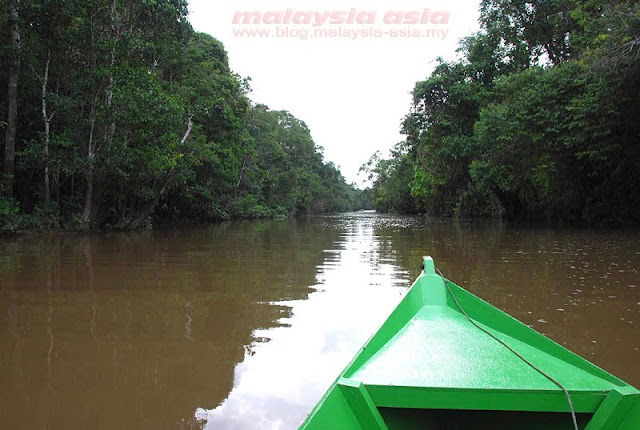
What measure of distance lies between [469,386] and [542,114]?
14.0m

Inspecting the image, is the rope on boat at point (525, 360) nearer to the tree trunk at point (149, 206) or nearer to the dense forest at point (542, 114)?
the dense forest at point (542, 114)

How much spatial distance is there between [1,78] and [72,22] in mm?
2692

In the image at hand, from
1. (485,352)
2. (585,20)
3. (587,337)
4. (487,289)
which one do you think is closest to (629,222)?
(585,20)

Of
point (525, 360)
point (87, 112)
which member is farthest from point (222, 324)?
point (87, 112)

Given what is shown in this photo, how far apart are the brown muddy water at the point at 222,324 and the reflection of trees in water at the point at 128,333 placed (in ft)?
0.04

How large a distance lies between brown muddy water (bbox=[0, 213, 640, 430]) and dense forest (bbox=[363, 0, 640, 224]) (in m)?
6.64

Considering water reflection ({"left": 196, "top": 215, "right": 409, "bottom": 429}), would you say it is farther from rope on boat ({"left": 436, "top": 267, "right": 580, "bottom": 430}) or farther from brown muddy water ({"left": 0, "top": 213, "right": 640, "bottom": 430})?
rope on boat ({"left": 436, "top": 267, "right": 580, "bottom": 430})

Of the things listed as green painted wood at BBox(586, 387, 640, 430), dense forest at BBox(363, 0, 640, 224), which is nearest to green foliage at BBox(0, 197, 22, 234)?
green painted wood at BBox(586, 387, 640, 430)

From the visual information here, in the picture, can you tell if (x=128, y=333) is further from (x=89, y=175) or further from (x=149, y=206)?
(x=149, y=206)

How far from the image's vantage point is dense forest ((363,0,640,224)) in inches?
491

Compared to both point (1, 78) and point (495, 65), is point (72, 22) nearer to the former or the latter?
point (1, 78)

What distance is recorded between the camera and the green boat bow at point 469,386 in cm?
157

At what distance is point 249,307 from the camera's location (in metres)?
4.45

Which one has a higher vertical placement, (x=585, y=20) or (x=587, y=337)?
(x=585, y=20)
